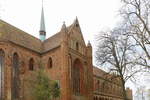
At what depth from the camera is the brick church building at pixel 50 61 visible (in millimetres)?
32750

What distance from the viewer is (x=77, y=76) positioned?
136 ft

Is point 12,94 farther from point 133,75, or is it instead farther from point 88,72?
point 133,75

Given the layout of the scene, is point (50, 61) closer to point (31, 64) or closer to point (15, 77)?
point (31, 64)

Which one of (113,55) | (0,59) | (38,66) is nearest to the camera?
(113,55)

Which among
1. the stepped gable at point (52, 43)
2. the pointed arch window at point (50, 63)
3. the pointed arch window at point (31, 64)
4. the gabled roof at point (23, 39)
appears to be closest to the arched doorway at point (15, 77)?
the gabled roof at point (23, 39)

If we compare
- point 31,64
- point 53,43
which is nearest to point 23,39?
point 31,64

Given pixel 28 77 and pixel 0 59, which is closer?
pixel 0 59

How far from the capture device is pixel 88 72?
43.4 metres

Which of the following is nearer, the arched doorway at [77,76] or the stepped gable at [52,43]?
the arched doorway at [77,76]

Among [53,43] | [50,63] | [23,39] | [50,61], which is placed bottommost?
[50,63]

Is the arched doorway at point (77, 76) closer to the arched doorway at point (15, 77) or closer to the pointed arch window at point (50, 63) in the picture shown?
the pointed arch window at point (50, 63)

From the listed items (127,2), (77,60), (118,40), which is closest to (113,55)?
(118,40)

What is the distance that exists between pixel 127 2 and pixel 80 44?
88.2ft

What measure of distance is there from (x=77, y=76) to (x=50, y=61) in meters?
5.84
